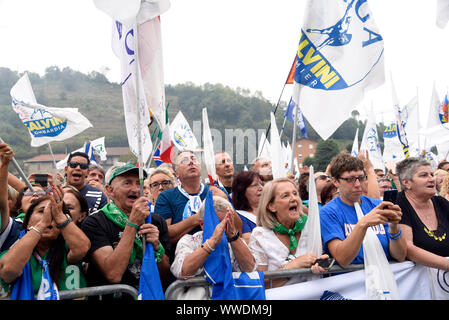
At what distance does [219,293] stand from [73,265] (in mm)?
1013

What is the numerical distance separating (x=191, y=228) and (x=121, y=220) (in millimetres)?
808

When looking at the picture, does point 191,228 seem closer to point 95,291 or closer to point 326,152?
point 95,291

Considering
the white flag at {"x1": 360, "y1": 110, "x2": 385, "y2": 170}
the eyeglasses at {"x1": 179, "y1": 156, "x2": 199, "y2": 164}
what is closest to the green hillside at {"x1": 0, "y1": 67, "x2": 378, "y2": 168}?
the white flag at {"x1": 360, "y1": 110, "x2": 385, "y2": 170}

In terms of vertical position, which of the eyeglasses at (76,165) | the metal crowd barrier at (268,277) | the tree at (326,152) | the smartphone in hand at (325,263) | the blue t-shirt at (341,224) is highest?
the eyeglasses at (76,165)

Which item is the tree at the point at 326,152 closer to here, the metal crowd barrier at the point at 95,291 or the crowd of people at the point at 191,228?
the crowd of people at the point at 191,228

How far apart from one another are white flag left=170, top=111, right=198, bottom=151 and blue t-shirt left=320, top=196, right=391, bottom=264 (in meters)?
7.59

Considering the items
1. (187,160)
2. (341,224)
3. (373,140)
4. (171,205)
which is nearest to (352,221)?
A: (341,224)

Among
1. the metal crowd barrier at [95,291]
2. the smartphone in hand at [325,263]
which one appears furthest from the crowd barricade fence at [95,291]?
the smartphone in hand at [325,263]

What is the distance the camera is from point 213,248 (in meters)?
2.88

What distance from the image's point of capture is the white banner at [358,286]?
3.06 meters

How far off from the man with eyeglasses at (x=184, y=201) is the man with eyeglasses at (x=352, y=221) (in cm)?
109

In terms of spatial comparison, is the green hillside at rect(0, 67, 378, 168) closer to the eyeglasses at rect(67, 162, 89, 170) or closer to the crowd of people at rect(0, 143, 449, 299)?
the eyeglasses at rect(67, 162, 89, 170)

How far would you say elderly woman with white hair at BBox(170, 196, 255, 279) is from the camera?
2883mm
